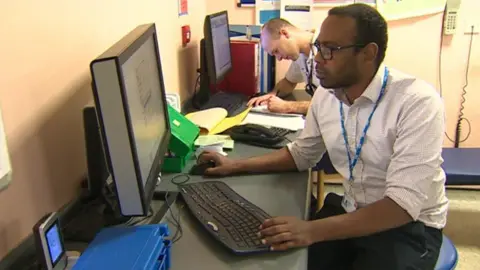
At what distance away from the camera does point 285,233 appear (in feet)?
3.93

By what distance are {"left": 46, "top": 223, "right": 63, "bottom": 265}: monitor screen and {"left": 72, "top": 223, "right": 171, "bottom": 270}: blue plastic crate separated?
0.18ft

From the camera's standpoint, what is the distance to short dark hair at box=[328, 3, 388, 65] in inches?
56.6

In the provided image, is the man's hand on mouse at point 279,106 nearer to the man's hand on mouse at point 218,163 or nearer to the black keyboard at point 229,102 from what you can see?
the black keyboard at point 229,102

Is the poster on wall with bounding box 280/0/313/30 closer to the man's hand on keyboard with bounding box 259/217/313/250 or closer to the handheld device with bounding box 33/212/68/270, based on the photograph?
the man's hand on keyboard with bounding box 259/217/313/250

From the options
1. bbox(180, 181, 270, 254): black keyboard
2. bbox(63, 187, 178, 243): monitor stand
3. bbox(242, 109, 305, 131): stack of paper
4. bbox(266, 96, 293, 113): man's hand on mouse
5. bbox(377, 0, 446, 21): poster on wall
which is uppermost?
bbox(377, 0, 446, 21): poster on wall

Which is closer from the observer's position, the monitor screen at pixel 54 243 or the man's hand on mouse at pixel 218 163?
the monitor screen at pixel 54 243

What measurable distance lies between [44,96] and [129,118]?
372 millimetres

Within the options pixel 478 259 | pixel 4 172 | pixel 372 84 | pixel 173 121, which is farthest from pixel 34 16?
pixel 478 259

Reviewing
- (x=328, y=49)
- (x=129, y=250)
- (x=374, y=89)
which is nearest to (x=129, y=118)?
(x=129, y=250)

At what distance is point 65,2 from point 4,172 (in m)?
0.58

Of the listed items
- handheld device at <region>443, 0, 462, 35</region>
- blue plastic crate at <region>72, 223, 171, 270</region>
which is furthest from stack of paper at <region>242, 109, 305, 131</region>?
handheld device at <region>443, 0, 462, 35</region>

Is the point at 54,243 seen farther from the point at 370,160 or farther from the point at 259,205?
the point at 370,160

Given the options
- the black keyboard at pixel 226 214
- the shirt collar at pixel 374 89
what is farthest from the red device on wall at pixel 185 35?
the shirt collar at pixel 374 89

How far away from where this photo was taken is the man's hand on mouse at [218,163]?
5.43 feet
